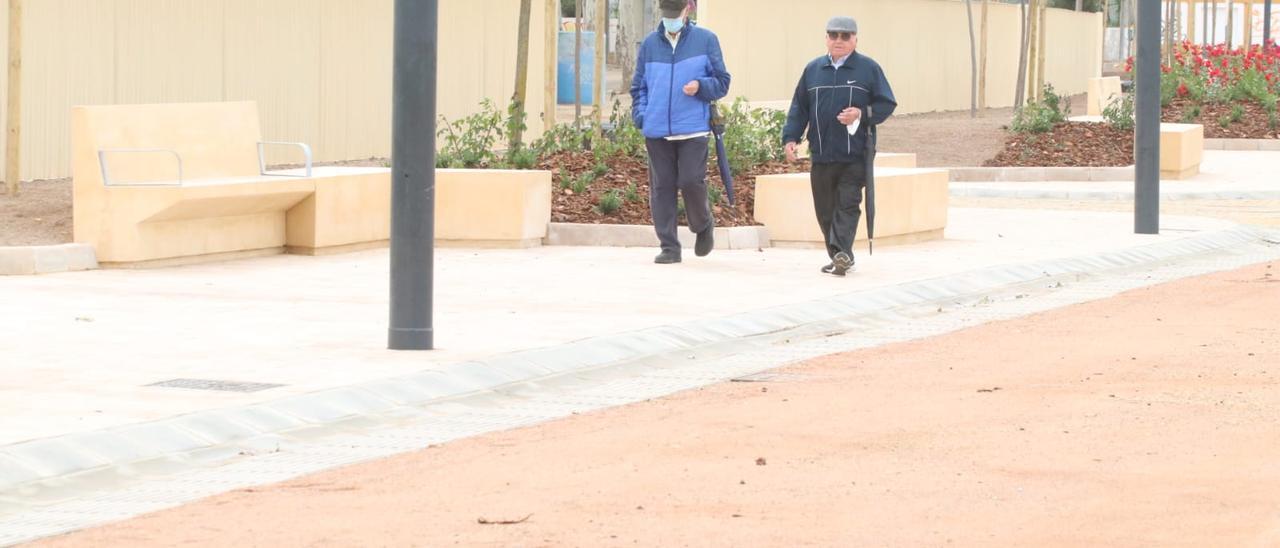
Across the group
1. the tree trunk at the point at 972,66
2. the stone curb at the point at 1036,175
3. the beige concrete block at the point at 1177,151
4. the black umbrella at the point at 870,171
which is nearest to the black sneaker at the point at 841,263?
the black umbrella at the point at 870,171

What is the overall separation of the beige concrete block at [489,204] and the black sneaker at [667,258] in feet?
5.71

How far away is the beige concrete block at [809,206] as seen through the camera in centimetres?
1784

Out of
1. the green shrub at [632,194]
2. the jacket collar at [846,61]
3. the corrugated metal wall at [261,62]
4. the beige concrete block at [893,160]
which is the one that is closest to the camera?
the jacket collar at [846,61]

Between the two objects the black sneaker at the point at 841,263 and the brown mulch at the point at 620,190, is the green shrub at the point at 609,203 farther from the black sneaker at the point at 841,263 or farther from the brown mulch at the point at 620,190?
the black sneaker at the point at 841,263

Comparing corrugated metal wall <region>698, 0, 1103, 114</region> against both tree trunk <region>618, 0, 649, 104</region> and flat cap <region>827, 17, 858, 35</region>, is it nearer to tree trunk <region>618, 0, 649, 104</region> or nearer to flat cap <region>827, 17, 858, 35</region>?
tree trunk <region>618, 0, 649, 104</region>

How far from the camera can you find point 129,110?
1579cm

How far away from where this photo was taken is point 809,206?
1778 cm

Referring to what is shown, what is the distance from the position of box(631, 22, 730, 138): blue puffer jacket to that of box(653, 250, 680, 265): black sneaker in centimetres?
81

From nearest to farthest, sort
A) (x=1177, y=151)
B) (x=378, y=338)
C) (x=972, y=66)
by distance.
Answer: (x=378, y=338), (x=1177, y=151), (x=972, y=66)

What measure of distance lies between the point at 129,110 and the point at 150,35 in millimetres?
7347

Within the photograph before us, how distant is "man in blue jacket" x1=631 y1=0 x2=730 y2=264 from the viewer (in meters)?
15.8

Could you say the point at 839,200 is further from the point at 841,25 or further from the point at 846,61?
the point at 841,25

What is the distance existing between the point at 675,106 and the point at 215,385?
21.2 ft

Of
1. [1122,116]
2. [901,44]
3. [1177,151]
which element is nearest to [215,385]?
[1177,151]
